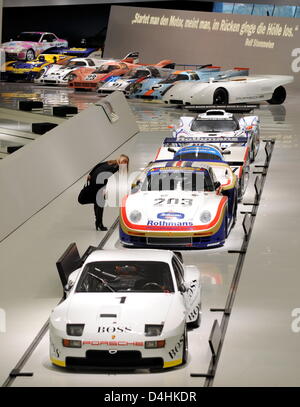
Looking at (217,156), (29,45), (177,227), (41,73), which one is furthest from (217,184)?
(29,45)

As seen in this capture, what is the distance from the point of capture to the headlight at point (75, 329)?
8.66 m

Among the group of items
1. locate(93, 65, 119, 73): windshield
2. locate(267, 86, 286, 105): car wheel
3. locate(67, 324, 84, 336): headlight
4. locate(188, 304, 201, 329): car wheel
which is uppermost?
locate(67, 324, 84, 336): headlight

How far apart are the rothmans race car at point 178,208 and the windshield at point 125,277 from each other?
306 centimetres

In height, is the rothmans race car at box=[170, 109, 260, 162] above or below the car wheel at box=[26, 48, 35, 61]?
above

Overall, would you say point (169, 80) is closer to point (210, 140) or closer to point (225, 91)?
point (225, 91)

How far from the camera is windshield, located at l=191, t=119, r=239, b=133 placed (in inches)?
810

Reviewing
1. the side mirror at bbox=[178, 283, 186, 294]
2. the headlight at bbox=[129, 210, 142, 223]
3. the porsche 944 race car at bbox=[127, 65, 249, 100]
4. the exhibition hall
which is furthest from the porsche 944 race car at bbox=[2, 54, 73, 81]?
the side mirror at bbox=[178, 283, 186, 294]

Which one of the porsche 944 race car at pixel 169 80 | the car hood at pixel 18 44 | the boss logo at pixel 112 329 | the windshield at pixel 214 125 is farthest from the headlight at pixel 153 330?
the car hood at pixel 18 44

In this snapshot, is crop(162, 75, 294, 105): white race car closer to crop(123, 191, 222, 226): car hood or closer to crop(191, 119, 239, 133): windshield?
crop(191, 119, 239, 133): windshield

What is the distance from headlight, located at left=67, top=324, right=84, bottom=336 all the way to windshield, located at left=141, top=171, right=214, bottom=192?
5788 millimetres

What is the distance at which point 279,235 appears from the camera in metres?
14.5

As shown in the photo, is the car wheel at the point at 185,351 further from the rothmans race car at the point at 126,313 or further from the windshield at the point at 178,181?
the windshield at the point at 178,181
